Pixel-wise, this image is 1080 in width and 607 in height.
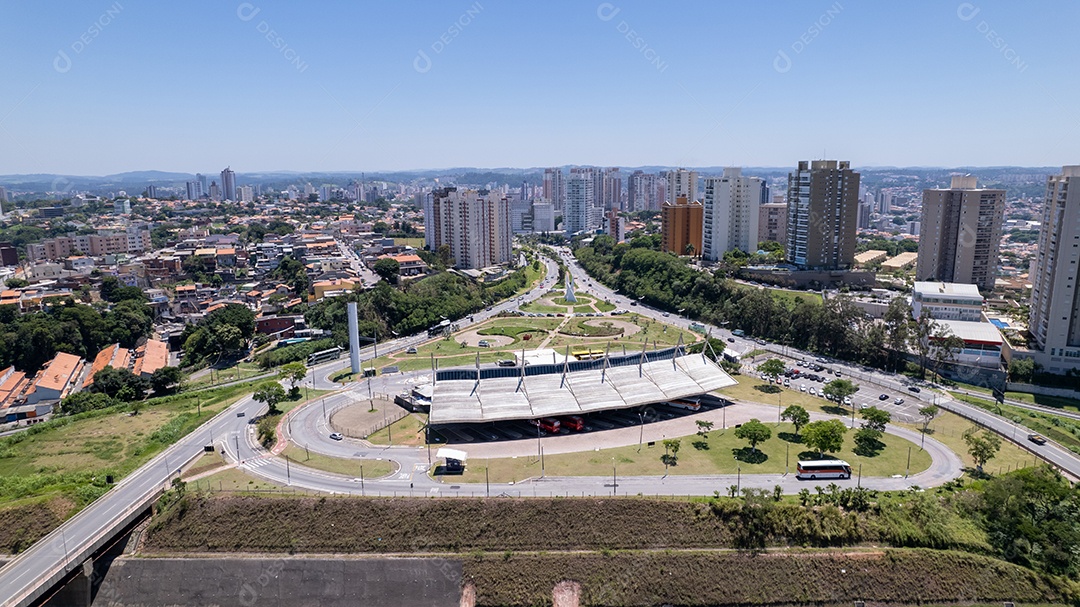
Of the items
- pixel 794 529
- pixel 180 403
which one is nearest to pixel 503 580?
pixel 794 529

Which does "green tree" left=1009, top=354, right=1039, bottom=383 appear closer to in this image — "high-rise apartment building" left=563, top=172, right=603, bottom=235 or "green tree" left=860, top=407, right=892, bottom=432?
"green tree" left=860, top=407, right=892, bottom=432

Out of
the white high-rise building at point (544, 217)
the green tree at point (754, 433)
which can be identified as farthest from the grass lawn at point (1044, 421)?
the white high-rise building at point (544, 217)

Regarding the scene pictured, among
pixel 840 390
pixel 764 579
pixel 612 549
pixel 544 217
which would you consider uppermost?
pixel 544 217

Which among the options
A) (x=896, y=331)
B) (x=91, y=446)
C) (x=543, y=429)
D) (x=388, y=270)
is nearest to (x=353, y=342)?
(x=91, y=446)

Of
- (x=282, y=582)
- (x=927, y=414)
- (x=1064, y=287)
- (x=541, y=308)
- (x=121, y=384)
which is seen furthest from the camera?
(x=541, y=308)

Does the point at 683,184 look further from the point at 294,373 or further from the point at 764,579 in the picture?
the point at 764,579

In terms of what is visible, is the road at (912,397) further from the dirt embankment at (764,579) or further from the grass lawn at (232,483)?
the grass lawn at (232,483)
